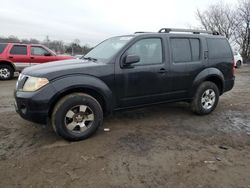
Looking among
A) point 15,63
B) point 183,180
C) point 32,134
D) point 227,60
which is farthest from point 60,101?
point 15,63

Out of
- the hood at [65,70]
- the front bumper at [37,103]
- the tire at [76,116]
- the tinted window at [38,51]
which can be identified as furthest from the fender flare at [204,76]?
the tinted window at [38,51]

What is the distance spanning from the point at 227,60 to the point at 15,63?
9664 mm

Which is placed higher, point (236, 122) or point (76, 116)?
point (76, 116)

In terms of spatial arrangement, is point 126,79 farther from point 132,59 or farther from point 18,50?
point 18,50

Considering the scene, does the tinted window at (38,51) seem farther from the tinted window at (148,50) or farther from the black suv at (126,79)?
the tinted window at (148,50)

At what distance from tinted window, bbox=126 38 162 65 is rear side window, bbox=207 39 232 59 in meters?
1.45

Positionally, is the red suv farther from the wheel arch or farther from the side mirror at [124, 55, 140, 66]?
the side mirror at [124, 55, 140, 66]

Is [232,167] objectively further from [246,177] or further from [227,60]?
[227,60]

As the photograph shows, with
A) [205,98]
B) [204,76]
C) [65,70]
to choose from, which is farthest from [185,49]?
[65,70]

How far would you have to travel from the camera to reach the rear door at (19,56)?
1181 centimetres

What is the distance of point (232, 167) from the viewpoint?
3396 millimetres

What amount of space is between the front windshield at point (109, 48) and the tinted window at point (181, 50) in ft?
3.37

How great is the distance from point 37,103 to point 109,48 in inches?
73.9

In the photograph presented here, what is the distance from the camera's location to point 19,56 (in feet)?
39.2
